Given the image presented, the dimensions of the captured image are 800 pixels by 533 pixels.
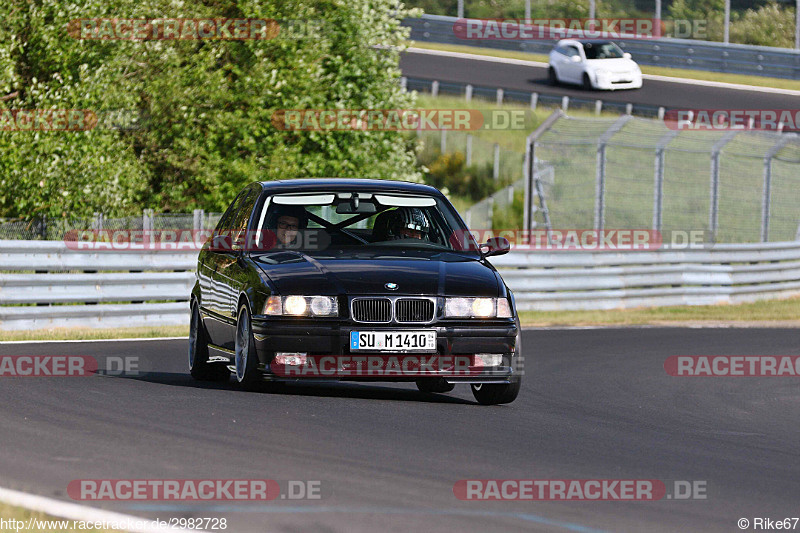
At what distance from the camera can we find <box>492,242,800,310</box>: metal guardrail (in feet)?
73.6

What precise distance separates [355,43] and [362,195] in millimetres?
18535

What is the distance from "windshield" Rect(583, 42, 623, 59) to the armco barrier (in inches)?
760

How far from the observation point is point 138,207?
26.4 m

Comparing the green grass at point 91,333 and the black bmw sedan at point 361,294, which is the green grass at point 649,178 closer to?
the green grass at point 91,333

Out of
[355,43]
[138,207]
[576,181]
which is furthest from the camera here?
[576,181]

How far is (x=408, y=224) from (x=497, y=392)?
1.46 m

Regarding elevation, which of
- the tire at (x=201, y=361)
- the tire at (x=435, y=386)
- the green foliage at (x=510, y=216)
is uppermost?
the tire at (x=201, y=361)

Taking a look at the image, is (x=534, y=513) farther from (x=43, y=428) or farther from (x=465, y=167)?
(x=465, y=167)

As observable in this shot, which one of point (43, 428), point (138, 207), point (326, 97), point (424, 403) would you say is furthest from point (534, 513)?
point (326, 97)

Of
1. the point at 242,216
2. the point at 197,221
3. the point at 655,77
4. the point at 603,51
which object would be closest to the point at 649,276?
the point at 197,221

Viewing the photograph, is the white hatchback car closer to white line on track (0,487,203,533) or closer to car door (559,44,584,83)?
car door (559,44,584,83)

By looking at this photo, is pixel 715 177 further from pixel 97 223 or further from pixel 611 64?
pixel 611 64

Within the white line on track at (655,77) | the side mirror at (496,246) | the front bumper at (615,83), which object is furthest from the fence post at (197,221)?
the white line on track at (655,77)

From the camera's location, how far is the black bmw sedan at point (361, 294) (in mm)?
9320
